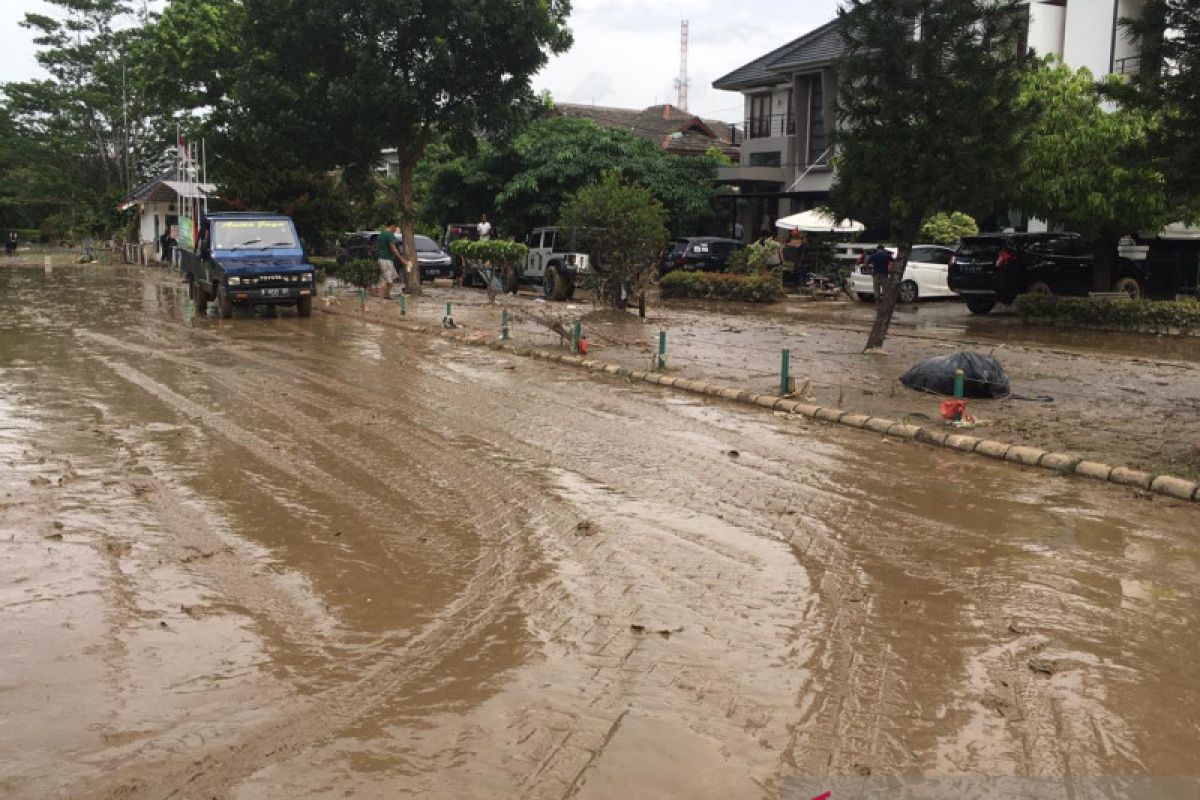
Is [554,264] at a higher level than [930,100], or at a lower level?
lower

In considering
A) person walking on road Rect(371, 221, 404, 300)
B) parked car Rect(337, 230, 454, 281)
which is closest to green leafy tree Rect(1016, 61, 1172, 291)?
person walking on road Rect(371, 221, 404, 300)

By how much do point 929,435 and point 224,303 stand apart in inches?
584

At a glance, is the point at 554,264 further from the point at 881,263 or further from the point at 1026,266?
the point at 1026,266

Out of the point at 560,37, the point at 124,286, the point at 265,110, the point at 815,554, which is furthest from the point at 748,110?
the point at 815,554

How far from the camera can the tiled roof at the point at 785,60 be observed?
38062mm

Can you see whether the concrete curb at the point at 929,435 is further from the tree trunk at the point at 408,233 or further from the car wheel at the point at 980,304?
the tree trunk at the point at 408,233

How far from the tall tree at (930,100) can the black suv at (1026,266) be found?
9.03 meters

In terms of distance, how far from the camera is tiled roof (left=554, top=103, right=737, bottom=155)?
50531mm

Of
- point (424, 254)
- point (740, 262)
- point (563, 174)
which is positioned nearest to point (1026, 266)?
point (740, 262)

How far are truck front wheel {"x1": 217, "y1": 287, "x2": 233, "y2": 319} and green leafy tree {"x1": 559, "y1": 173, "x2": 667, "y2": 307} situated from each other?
265 inches

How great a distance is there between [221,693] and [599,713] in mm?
1577

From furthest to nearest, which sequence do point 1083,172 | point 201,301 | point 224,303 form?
point 201,301 → point 1083,172 → point 224,303

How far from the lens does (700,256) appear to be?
3194cm

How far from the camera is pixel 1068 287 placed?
24016 mm
